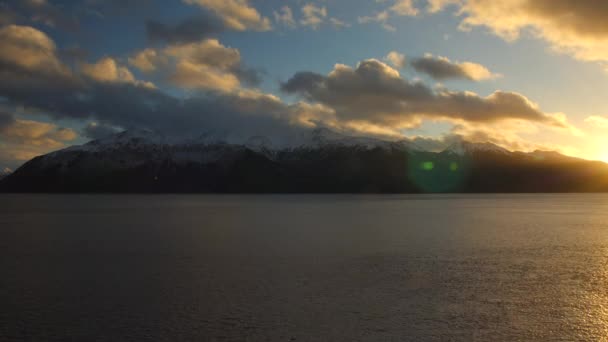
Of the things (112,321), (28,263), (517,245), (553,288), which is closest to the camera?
(112,321)

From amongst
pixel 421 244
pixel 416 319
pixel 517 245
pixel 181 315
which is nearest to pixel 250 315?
pixel 181 315

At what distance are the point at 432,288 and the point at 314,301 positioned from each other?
18.0 feet

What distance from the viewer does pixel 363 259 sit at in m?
27.9

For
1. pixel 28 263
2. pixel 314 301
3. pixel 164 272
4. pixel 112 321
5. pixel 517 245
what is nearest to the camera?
pixel 112 321

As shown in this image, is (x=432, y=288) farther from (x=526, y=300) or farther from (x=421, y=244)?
(x=421, y=244)

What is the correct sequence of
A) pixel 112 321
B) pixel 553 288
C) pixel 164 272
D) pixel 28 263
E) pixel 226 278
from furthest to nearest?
pixel 28 263
pixel 164 272
pixel 226 278
pixel 553 288
pixel 112 321

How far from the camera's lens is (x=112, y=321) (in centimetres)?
1562

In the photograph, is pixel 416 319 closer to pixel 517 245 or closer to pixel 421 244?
pixel 421 244

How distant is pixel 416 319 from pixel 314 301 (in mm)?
4100

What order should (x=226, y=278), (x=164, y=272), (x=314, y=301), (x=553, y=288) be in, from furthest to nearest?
(x=164, y=272), (x=226, y=278), (x=553, y=288), (x=314, y=301)

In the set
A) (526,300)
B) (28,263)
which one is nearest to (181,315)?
(526,300)

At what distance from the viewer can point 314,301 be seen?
18.0 metres

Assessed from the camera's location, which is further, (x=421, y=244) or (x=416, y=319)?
(x=421, y=244)

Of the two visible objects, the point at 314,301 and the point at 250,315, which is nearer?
the point at 250,315
